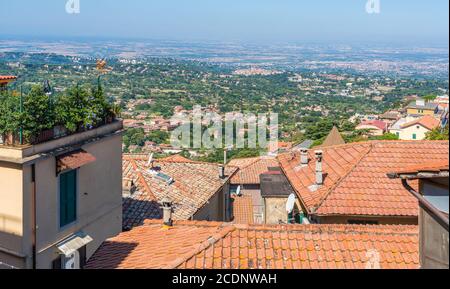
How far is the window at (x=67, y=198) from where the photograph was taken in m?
9.05

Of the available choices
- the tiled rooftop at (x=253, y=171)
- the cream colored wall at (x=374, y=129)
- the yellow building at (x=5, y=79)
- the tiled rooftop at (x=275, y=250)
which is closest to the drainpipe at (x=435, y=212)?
the tiled rooftop at (x=275, y=250)

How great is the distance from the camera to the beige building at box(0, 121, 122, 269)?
8.04 metres

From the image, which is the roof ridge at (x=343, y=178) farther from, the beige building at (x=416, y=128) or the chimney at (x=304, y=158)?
the beige building at (x=416, y=128)

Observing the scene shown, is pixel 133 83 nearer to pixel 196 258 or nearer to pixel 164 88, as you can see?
pixel 164 88

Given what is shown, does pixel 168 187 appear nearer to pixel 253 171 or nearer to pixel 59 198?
pixel 59 198

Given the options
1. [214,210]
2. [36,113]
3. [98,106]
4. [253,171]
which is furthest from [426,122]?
[36,113]

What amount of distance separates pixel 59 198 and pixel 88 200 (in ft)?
3.27

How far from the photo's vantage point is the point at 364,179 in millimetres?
11789

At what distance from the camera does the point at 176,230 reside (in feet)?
28.2

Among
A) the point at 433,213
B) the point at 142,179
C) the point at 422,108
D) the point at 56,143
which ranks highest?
the point at 56,143

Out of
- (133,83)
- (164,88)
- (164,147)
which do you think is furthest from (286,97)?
(164,147)

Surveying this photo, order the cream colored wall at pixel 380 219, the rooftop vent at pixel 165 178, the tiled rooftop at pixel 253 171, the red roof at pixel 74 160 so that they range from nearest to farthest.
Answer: the red roof at pixel 74 160, the cream colored wall at pixel 380 219, the rooftop vent at pixel 165 178, the tiled rooftop at pixel 253 171

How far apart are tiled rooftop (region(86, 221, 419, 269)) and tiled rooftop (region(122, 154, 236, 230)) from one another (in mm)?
4625

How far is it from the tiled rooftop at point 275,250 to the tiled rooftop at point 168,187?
462 cm
